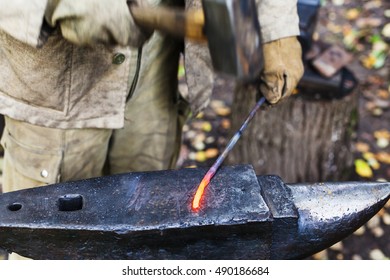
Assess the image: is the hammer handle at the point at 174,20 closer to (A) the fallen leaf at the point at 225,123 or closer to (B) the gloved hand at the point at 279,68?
(B) the gloved hand at the point at 279,68

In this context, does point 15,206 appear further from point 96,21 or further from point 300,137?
point 300,137

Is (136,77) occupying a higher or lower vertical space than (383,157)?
higher

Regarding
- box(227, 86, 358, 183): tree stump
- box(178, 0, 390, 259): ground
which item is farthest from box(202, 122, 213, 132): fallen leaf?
box(227, 86, 358, 183): tree stump

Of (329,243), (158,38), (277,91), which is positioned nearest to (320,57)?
(277,91)

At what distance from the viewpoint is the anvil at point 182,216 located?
171 cm

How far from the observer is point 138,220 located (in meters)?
1.72

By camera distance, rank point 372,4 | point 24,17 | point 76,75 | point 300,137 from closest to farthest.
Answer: point 24,17, point 76,75, point 300,137, point 372,4

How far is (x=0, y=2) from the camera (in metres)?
1.69

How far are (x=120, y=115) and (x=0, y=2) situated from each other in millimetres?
680

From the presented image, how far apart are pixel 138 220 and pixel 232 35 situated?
0.65 metres

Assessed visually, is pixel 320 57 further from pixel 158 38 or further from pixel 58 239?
pixel 58 239

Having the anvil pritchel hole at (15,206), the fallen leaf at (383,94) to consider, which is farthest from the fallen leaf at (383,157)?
the anvil pritchel hole at (15,206)

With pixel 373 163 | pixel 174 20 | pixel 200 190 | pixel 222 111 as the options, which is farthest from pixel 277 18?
pixel 222 111
